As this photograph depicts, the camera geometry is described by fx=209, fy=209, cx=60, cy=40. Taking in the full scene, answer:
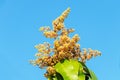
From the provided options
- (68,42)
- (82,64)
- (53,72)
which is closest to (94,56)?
(82,64)

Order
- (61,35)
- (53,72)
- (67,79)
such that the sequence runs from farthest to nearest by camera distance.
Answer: (61,35) < (53,72) < (67,79)

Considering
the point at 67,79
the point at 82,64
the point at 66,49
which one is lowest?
the point at 67,79

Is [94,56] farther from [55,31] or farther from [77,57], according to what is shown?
[55,31]

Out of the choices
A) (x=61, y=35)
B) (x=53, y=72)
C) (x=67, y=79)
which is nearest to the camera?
(x=67, y=79)

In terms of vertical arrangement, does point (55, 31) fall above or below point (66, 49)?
above

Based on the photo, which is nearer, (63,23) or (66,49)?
(66,49)

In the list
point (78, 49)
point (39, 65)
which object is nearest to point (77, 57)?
point (78, 49)

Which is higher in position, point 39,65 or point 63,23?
point 63,23

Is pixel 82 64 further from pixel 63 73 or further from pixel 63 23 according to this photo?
pixel 63 23

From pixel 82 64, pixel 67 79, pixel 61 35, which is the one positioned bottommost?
Answer: pixel 67 79
